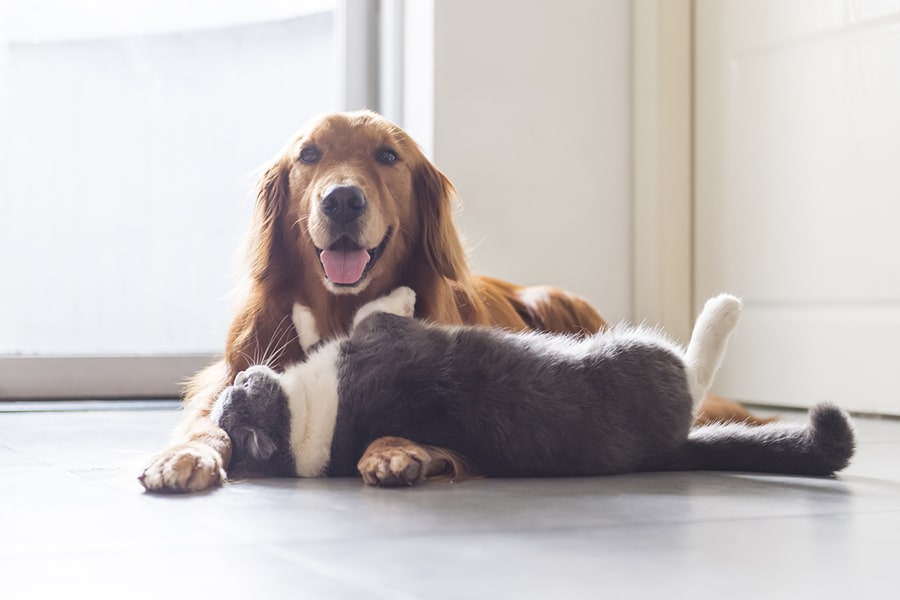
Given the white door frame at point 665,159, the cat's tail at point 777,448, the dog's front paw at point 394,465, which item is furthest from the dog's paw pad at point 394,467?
the white door frame at point 665,159

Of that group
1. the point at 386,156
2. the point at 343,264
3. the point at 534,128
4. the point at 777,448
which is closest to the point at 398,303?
the point at 343,264

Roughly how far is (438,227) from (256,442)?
0.60m

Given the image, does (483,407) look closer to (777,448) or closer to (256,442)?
(256,442)

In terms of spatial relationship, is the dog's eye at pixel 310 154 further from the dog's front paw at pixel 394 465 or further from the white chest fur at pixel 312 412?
the dog's front paw at pixel 394 465

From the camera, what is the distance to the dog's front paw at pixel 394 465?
130 centimetres

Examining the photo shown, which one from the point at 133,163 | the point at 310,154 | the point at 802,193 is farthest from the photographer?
the point at 133,163

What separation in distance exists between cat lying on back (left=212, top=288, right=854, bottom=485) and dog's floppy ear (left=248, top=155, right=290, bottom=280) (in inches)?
15.4

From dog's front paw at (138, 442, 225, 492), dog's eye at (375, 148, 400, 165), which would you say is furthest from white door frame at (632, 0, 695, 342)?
dog's front paw at (138, 442, 225, 492)

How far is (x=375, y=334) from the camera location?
1424 mm

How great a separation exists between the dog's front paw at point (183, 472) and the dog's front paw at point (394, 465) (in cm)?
17

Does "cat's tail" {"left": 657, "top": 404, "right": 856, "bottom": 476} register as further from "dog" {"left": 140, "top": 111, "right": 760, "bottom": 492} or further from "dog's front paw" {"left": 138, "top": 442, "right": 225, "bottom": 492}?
"dog's front paw" {"left": 138, "top": 442, "right": 225, "bottom": 492}

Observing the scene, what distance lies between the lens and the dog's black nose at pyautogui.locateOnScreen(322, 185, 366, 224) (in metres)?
1.63

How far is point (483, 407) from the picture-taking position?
1.36 m

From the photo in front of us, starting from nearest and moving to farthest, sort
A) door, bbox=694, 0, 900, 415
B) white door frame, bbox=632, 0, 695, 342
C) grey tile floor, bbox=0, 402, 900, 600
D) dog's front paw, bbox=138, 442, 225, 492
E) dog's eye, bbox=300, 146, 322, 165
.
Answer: grey tile floor, bbox=0, 402, 900, 600 → dog's front paw, bbox=138, 442, 225, 492 → dog's eye, bbox=300, 146, 322, 165 → door, bbox=694, 0, 900, 415 → white door frame, bbox=632, 0, 695, 342
